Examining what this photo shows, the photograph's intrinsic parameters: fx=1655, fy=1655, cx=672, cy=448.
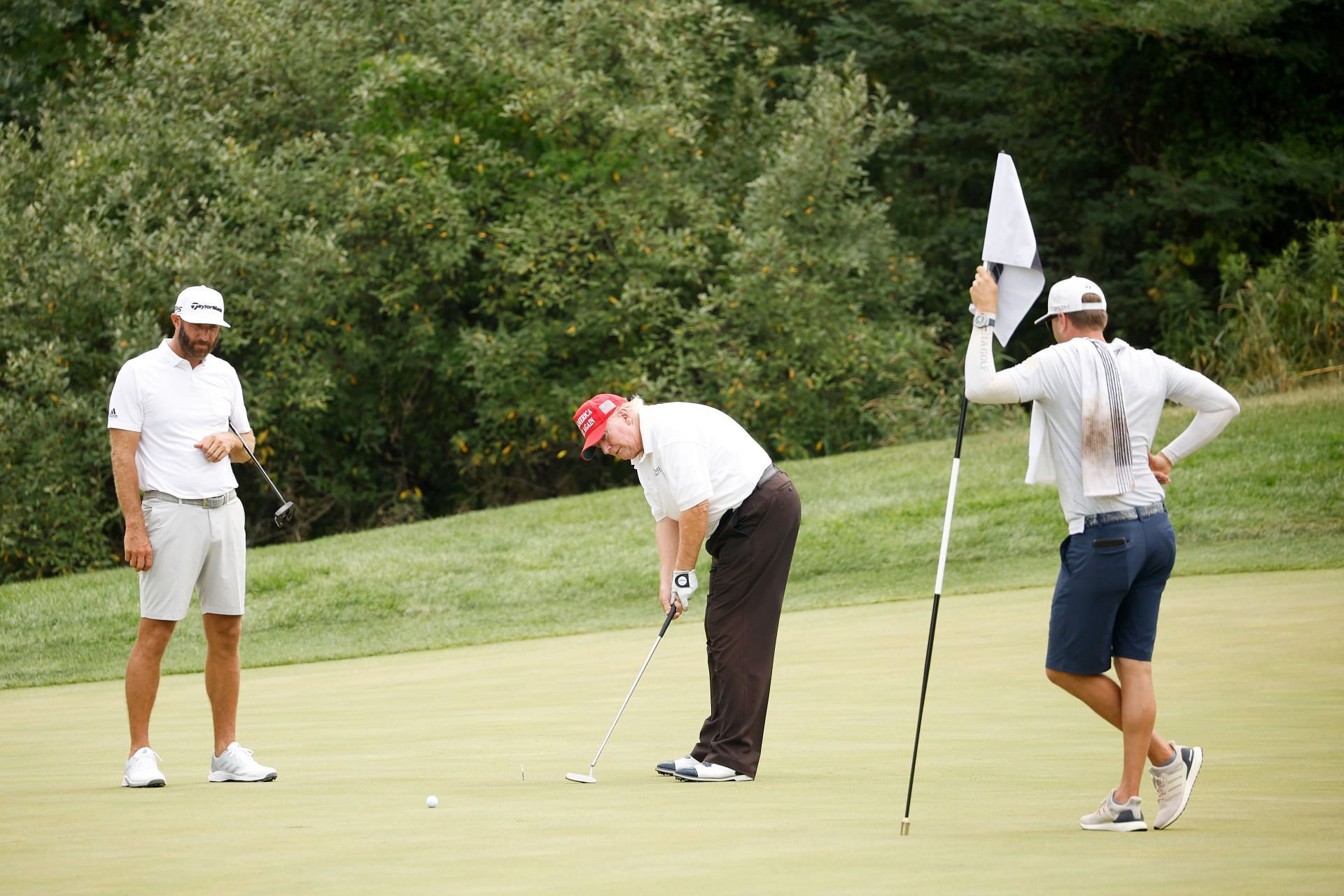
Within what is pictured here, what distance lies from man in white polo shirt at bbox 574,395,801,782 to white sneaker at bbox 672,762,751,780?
3.9 inches

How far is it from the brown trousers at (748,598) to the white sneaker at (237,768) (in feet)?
5.78

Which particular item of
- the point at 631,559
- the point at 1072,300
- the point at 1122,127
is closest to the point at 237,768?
the point at 1072,300

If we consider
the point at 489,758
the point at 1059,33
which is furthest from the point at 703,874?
the point at 1059,33

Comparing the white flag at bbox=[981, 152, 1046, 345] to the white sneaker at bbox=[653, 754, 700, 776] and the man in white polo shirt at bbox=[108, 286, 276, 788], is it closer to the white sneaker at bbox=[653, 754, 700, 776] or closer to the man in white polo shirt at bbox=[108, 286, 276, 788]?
the white sneaker at bbox=[653, 754, 700, 776]

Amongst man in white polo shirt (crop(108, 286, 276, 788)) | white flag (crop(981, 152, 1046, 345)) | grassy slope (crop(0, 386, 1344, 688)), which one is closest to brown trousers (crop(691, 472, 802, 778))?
white flag (crop(981, 152, 1046, 345))

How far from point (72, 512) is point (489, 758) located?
50.7 feet

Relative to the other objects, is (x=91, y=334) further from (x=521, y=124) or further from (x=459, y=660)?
(x=459, y=660)

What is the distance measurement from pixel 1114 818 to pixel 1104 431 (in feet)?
4.10

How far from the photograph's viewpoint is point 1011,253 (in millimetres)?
6008

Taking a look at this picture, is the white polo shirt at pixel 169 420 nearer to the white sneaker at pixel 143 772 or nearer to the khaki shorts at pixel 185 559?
the khaki shorts at pixel 185 559

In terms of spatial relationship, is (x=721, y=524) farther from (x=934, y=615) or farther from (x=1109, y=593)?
(x=1109, y=593)

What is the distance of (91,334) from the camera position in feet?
72.5

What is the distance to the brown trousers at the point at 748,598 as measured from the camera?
6.76 m

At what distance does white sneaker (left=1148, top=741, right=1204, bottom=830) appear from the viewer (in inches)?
206
